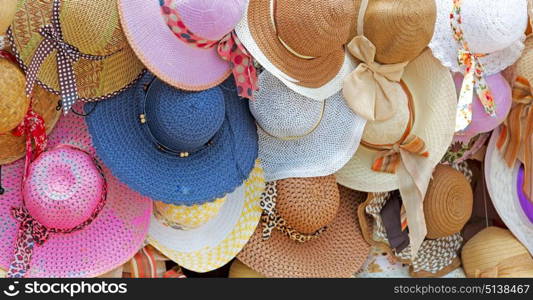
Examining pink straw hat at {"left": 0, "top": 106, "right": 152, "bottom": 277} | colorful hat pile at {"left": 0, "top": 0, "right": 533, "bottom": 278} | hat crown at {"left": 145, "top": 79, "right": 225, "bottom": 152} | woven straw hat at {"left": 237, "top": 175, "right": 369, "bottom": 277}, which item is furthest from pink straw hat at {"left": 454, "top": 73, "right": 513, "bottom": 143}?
pink straw hat at {"left": 0, "top": 106, "right": 152, "bottom": 277}

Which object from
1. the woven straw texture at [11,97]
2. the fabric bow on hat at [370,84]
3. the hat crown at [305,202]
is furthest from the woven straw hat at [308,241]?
the woven straw texture at [11,97]

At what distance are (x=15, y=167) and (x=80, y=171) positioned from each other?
6.7 inches

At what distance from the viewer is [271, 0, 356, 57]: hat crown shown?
1691 millimetres

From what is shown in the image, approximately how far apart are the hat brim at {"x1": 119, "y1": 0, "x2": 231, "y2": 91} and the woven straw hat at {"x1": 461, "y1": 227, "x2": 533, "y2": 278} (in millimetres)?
1131

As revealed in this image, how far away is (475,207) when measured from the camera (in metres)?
2.51

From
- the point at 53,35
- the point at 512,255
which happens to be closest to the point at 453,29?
the point at 512,255

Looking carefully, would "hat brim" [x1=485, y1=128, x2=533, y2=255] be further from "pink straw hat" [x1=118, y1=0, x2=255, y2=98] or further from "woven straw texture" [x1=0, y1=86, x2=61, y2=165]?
"woven straw texture" [x1=0, y1=86, x2=61, y2=165]

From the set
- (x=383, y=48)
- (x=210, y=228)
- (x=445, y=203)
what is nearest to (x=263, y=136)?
(x=210, y=228)

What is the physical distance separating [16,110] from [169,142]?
0.37 m

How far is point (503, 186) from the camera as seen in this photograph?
89.8 inches

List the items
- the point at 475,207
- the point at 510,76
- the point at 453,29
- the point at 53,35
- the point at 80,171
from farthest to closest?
the point at 475,207 < the point at 510,76 < the point at 453,29 < the point at 80,171 < the point at 53,35

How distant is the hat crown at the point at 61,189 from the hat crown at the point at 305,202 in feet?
1.76

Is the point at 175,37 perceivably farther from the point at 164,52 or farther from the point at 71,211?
the point at 71,211

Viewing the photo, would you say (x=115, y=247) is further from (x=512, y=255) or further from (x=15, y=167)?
(x=512, y=255)
